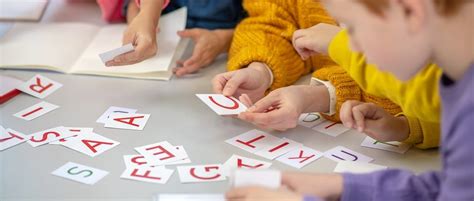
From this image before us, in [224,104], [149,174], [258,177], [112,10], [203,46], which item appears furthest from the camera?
[112,10]

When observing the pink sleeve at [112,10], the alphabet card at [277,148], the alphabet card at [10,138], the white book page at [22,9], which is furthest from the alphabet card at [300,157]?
the white book page at [22,9]

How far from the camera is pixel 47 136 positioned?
0.94 metres

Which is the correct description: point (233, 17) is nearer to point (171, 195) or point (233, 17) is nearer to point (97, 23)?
point (97, 23)

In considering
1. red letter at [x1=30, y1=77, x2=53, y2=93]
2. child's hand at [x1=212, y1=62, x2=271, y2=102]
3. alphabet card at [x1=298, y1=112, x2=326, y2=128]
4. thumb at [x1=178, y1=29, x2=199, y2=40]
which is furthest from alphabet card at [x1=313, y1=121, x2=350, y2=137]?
red letter at [x1=30, y1=77, x2=53, y2=93]

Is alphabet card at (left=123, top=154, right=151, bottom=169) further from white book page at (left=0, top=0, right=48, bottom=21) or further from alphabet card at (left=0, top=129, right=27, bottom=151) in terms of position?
white book page at (left=0, top=0, right=48, bottom=21)

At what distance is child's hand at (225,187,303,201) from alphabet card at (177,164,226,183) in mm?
126

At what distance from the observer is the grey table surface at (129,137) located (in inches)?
32.4

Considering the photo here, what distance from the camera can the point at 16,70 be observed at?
1150 millimetres

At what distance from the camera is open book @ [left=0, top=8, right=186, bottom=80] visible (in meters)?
1.14

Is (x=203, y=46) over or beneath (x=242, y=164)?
over

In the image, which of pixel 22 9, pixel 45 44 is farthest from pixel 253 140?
pixel 22 9

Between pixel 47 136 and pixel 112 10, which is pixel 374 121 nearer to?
pixel 47 136

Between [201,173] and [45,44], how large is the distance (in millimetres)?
504

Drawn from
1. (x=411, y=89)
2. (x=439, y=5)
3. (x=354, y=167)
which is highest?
(x=439, y=5)
